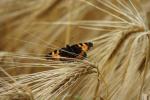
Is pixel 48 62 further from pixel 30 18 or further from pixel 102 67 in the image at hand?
pixel 30 18

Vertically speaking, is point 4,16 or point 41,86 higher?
point 4,16

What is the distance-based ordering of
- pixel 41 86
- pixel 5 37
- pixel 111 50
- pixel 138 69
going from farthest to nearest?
pixel 5 37 < pixel 138 69 < pixel 111 50 < pixel 41 86

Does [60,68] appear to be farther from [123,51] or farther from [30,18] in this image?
[30,18]

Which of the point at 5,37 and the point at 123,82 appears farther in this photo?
the point at 5,37

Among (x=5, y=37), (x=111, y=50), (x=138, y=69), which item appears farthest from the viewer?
(x=5, y=37)

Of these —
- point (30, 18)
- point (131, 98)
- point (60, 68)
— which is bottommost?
point (131, 98)

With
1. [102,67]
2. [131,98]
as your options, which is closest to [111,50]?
[102,67]
